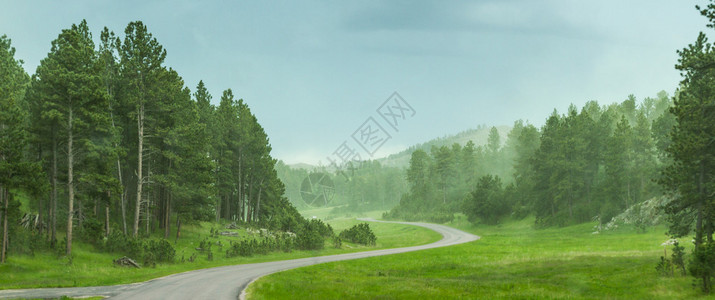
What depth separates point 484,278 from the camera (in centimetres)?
2570

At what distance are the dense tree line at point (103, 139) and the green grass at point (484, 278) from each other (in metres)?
17.0

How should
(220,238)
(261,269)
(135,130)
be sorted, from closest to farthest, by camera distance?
(261,269)
(135,130)
(220,238)

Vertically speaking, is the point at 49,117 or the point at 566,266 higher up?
the point at 49,117

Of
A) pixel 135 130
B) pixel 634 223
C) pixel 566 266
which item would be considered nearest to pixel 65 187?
pixel 135 130

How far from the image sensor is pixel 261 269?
28828 millimetres

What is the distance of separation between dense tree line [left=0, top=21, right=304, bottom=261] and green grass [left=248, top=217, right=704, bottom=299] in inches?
668

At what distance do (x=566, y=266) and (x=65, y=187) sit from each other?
37.6 metres

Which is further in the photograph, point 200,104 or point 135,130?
point 200,104

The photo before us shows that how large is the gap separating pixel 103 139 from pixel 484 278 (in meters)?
30.3

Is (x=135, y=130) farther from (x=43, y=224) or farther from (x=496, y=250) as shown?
(x=496, y=250)

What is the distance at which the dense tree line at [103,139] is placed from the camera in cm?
2705

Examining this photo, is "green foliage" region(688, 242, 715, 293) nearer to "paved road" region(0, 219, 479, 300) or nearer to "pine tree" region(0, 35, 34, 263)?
"paved road" region(0, 219, 479, 300)

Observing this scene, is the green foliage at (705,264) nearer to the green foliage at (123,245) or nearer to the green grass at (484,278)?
the green grass at (484,278)

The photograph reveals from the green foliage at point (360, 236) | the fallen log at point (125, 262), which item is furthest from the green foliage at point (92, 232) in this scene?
the green foliage at point (360, 236)
